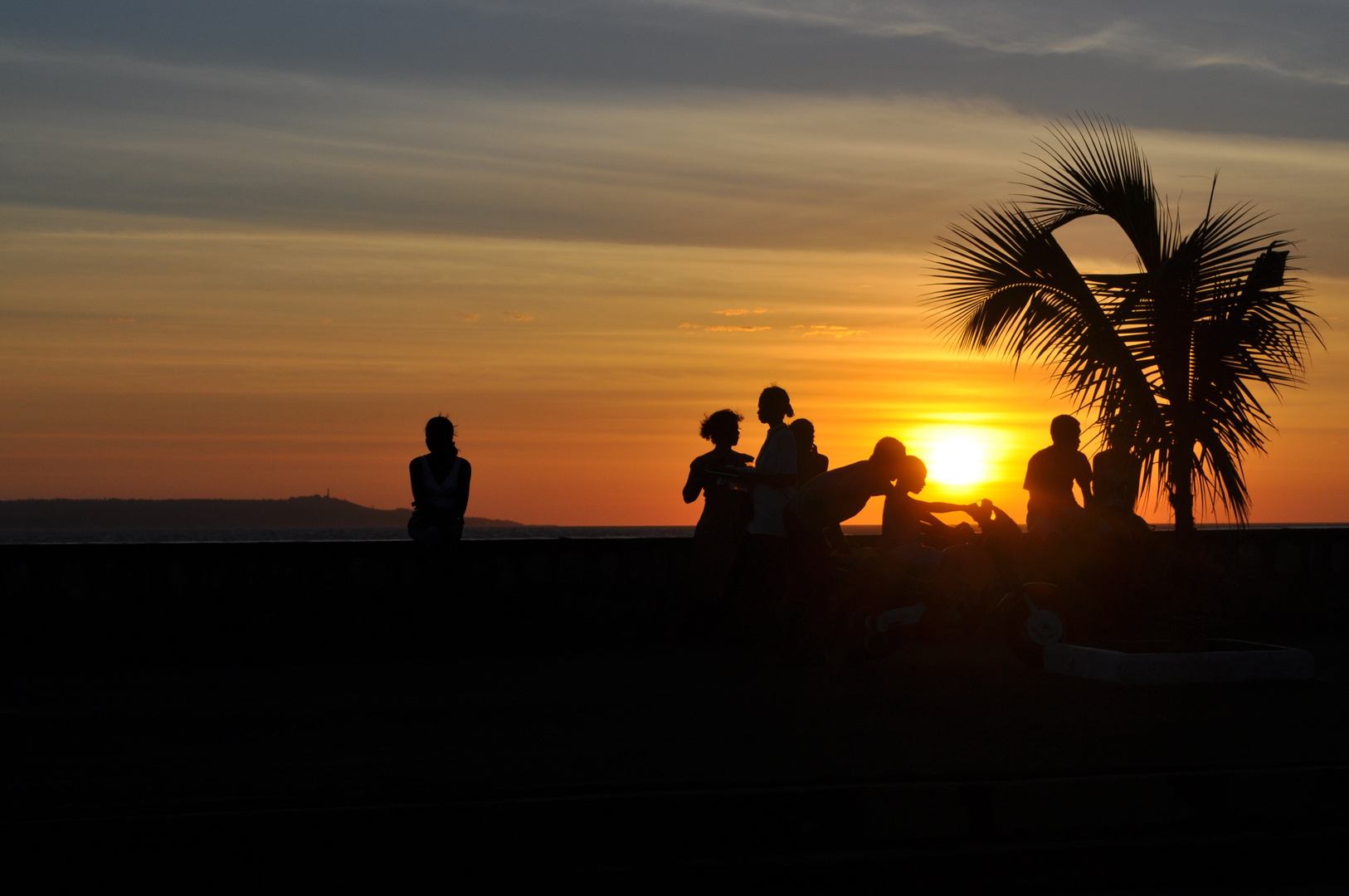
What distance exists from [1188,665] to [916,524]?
1882mm

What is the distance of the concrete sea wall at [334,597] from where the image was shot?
33.0ft

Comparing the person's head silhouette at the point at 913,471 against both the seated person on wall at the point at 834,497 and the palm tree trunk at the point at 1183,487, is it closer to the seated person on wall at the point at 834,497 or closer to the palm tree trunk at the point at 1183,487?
the seated person on wall at the point at 834,497

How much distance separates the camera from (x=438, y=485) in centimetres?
1034

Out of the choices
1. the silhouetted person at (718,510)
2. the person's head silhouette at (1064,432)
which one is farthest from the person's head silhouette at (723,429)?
the person's head silhouette at (1064,432)

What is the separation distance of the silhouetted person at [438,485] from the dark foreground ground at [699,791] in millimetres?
2943

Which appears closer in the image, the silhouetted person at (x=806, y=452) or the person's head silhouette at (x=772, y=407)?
the person's head silhouette at (x=772, y=407)

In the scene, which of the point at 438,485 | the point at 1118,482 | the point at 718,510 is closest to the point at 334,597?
the point at 438,485

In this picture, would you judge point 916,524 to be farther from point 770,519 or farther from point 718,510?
point 718,510

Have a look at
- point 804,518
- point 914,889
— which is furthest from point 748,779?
point 804,518

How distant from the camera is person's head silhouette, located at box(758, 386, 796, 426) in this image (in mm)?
9273

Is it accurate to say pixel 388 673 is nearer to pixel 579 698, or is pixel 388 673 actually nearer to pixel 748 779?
pixel 579 698

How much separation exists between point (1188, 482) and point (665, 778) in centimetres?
647

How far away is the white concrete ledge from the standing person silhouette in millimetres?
1970

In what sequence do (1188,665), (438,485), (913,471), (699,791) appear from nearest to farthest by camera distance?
1. (699,791)
2. (1188,665)
3. (913,471)
4. (438,485)
